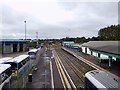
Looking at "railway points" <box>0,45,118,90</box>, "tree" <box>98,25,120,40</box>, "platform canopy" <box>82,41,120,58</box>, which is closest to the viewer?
"platform canopy" <box>82,41,120,58</box>

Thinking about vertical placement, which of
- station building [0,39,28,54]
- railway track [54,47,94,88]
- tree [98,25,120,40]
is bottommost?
railway track [54,47,94,88]

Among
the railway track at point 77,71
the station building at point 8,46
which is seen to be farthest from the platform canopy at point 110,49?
the station building at point 8,46

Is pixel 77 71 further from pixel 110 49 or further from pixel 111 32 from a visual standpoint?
pixel 111 32

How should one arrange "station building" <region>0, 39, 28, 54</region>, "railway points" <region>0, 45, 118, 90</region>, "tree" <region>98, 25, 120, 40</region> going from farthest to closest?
"tree" <region>98, 25, 120, 40</region>
"station building" <region>0, 39, 28, 54</region>
"railway points" <region>0, 45, 118, 90</region>

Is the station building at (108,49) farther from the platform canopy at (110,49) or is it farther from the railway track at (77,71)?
the railway track at (77,71)

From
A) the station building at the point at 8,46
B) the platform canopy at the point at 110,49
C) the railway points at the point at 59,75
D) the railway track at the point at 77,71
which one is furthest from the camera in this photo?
the station building at the point at 8,46

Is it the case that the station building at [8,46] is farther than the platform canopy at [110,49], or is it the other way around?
the station building at [8,46]

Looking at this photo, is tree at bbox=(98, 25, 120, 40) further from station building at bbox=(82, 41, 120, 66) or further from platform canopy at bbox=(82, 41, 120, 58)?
platform canopy at bbox=(82, 41, 120, 58)

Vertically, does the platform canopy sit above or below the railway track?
above

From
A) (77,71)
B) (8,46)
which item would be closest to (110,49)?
(77,71)

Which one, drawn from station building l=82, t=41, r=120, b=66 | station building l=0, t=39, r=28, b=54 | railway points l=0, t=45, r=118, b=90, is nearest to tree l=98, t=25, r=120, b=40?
station building l=82, t=41, r=120, b=66

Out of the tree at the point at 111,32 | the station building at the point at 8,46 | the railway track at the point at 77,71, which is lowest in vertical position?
the railway track at the point at 77,71

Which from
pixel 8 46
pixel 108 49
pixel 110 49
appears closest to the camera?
pixel 110 49

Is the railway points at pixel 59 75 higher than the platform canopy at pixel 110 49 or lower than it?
lower
